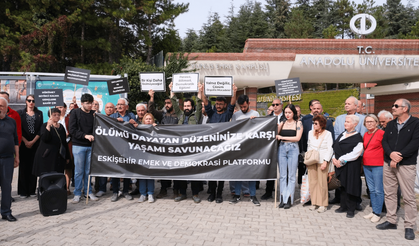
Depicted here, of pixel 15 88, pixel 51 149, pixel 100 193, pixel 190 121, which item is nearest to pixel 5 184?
pixel 51 149

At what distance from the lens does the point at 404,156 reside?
4832 mm

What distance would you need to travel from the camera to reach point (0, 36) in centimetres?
2098

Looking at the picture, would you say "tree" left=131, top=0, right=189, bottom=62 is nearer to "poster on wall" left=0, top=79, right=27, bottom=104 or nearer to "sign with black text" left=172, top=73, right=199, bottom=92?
"poster on wall" left=0, top=79, right=27, bottom=104

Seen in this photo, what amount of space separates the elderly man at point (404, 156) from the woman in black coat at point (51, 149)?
20.0 feet

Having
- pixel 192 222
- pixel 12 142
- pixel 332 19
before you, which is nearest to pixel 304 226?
pixel 192 222

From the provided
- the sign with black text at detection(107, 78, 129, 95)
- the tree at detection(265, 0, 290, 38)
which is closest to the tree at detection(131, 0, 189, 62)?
the sign with black text at detection(107, 78, 129, 95)

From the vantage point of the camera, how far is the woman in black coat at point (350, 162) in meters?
5.75

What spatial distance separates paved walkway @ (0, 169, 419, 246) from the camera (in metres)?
4.58

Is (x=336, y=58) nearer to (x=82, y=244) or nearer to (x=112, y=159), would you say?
(x=112, y=159)

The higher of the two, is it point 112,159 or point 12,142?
point 12,142

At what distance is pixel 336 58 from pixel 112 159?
20.0 m

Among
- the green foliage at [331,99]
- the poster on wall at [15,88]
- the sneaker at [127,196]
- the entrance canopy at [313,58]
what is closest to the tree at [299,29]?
the green foliage at [331,99]

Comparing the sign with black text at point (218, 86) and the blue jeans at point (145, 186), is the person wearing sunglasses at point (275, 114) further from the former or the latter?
the blue jeans at point (145, 186)

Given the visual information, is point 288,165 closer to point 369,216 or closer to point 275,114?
point 275,114
